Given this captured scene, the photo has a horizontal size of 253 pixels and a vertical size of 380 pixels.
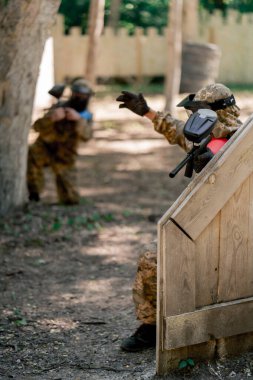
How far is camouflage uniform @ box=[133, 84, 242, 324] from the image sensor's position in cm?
418

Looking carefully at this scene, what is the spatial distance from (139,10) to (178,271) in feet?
73.3

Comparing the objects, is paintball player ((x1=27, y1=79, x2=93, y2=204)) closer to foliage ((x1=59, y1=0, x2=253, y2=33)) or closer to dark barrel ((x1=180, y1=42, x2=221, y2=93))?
dark barrel ((x1=180, y1=42, x2=221, y2=93))

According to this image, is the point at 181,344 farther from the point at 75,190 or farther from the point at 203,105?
the point at 75,190

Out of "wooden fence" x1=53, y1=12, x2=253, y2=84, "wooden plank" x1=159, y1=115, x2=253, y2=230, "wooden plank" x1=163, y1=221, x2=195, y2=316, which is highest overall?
"wooden plank" x1=159, y1=115, x2=253, y2=230

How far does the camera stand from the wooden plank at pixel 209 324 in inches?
153

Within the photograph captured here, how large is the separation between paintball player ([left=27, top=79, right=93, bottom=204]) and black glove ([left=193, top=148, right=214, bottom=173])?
4.69 meters

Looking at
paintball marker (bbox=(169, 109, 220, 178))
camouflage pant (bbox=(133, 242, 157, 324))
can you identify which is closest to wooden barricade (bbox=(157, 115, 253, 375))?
paintball marker (bbox=(169, 109, 220, 178))

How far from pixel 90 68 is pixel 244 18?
1064cm

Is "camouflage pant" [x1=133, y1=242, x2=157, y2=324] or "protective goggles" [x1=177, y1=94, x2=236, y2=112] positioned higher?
"protective goggles" [x1=177, y1=94, x2=236, y2=112]

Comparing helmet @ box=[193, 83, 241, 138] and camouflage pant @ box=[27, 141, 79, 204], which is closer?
helmet @ box=[193, 83, 241, 138]

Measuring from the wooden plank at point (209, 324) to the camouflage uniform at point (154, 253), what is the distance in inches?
18.9

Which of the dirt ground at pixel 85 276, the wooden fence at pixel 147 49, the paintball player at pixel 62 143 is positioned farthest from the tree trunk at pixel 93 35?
the wooden fence at pixel 147 49

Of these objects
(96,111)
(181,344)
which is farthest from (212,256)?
(96,111)

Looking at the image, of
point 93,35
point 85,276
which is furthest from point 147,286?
point 93,35
